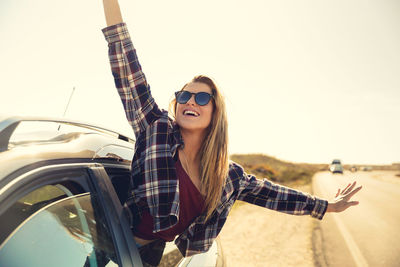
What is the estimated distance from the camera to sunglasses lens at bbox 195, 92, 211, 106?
2.17 metres

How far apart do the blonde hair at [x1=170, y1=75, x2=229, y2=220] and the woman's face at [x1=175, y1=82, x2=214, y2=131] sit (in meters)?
0.06

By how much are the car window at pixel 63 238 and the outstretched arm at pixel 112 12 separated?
1.31 m

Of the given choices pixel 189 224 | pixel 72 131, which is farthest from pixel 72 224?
pixel 189 224

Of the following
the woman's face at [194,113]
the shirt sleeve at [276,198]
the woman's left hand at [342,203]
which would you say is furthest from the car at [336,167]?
the woman's face at [194,113]

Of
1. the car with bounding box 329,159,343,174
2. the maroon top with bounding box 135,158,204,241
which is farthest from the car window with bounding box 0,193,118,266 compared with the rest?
the car with bounding box 329,159,343,174

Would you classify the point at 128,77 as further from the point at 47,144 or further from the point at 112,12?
the point at 47,144

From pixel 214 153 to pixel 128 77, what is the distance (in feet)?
3.01

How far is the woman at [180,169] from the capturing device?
1.74m

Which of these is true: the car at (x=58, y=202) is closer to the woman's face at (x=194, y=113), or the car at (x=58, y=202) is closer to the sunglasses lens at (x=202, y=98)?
the woman's face at (x=194, y=113)

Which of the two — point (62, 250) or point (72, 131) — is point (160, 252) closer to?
point (62, 250)

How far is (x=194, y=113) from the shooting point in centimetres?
216

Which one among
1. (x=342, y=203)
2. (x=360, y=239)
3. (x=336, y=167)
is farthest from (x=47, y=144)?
(x=336, y=167)

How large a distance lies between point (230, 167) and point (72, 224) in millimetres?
1352

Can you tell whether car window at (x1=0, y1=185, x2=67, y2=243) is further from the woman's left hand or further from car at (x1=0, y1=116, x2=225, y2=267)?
the woman's left hand
